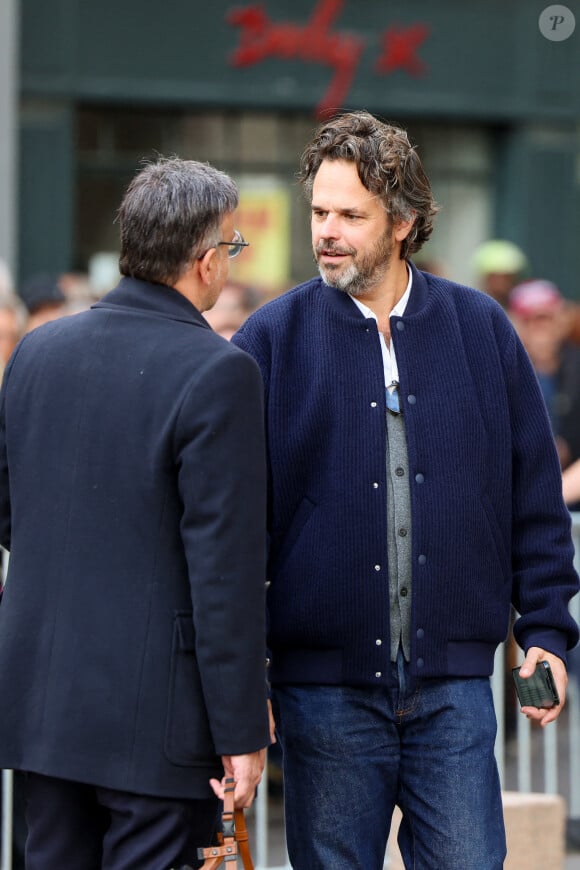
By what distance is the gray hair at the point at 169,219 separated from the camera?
124 inches

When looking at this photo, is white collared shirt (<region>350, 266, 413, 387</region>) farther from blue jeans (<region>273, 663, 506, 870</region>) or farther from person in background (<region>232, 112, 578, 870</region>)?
blue jeans (<region>273, 663, 506, 870</region>)

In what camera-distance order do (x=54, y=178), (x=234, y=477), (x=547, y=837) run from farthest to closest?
(x=54, y=178) → (x=547, y=837) → (x=234, y=477)

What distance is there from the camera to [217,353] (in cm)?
305

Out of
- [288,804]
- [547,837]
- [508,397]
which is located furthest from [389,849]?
[508,397]

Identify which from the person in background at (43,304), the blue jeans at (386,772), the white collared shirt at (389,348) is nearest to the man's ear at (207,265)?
the white collared shirt at (389,348)

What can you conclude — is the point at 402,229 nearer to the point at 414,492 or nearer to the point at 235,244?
the point at 235,244

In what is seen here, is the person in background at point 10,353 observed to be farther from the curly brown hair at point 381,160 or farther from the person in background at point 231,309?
the curly brown hair at point 381,160

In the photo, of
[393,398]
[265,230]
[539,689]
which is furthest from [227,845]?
[265,230]

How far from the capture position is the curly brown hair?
3.50 metres

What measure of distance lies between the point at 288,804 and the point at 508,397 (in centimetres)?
108

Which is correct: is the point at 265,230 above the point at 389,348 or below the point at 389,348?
above

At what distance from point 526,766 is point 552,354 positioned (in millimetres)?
3189

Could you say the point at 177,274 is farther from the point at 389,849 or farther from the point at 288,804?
the point at 389,849

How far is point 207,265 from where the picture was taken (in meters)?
3.21
